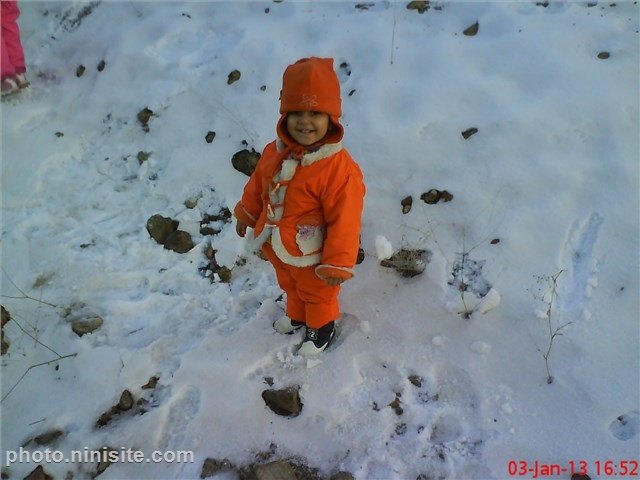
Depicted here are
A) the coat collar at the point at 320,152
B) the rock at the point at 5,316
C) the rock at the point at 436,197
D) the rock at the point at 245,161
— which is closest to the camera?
the coat collar at the point at 320,152

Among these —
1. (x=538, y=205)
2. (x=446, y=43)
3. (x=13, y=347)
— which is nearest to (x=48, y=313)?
(x=13, y=347)

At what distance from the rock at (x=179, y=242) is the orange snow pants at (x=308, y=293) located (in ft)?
3.12

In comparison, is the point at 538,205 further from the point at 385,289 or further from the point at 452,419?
the point at 452,419

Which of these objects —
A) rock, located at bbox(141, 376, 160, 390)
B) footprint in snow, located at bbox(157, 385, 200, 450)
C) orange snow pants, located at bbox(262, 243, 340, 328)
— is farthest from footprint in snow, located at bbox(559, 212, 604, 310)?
rock, located at bbox(141, 376, 160, 390)

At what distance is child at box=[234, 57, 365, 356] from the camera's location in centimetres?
213

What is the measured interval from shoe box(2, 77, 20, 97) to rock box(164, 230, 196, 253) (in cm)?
258

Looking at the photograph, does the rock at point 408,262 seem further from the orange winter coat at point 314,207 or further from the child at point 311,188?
the orange winter coat at point 314,207

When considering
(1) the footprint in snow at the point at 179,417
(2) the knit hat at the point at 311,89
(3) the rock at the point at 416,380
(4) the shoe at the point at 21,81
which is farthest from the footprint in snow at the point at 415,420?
(4) the shoe at the point at 21,81

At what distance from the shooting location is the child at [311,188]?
213 cm

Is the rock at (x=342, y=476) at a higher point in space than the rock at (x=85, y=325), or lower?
lower

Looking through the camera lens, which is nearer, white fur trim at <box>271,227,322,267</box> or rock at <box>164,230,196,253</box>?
white fur trim at <box>271,227,322,267</box>

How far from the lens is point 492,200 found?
321 centimetres

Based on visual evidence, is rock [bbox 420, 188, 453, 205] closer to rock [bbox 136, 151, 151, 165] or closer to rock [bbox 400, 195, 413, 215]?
rock [bbox 400, 195, 413, 215]

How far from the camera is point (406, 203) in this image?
130 inches
